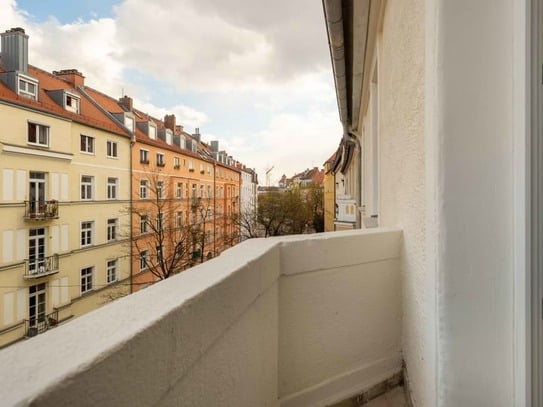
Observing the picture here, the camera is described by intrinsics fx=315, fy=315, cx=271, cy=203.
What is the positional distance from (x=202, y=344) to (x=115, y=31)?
1646 inches

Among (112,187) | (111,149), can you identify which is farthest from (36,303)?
(111,149)

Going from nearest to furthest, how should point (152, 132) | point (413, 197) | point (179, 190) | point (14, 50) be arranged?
point (413, 197) < point (14, 50) < point (152, 132) < point (179, 190)

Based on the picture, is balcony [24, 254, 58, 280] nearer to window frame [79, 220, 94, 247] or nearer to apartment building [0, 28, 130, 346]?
apartment building [0, 28, 130, 346]

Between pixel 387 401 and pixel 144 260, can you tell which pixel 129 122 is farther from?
pixel 387 401

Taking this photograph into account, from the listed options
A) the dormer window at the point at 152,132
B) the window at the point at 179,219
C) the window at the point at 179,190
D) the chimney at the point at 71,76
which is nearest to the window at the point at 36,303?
the window at the point at 179,219

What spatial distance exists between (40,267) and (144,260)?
21.8ft

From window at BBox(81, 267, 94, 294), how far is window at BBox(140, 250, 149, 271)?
3354 millimetres

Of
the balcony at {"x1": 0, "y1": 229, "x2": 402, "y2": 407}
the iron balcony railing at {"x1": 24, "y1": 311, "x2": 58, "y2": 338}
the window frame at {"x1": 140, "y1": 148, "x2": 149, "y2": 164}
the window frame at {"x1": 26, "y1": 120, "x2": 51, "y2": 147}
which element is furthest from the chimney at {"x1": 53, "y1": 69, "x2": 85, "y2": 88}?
the balcony at {"x1": 0, "y1": 229, "x2": 402, "y2": 407}

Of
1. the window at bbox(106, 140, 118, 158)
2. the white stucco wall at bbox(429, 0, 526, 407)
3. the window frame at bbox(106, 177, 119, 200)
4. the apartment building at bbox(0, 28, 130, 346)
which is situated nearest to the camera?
the white stucco wall at bbox(429, 0, 526, 407)

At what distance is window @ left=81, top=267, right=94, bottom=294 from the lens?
20.0m

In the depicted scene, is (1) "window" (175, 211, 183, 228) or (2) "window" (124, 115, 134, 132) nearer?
(2) "window" (124, 115, 134, 132)

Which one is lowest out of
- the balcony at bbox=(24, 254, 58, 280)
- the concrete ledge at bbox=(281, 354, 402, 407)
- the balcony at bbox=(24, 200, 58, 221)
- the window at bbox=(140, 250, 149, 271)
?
the window at bbox=(140, 250, 149, 271)

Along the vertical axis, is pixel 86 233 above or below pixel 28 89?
below

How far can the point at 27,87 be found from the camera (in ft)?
59.1
